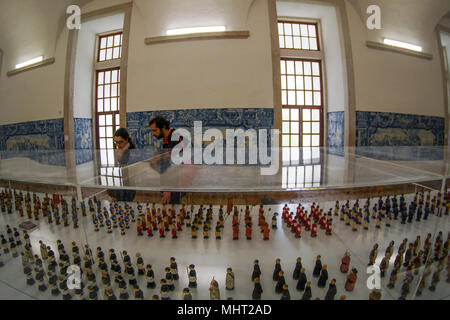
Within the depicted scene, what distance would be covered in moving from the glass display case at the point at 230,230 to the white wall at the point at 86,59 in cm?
323

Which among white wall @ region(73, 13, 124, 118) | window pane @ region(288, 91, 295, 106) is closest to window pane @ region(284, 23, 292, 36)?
window pane @ region(288, 91, 295, 106)

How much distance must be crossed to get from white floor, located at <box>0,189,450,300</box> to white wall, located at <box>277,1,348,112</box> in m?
2.87

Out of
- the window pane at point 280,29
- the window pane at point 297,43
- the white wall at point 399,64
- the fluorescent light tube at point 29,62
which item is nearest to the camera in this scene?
the white wall at point 399,64

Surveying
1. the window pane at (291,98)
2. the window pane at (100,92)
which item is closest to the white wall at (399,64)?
the window pane at (291,98)

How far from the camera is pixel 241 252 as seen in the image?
1.16 meters

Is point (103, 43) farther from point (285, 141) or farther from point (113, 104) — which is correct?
point (285, 141)

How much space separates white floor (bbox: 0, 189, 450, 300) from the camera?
89 centimetres

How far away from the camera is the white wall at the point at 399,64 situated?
3162 mm

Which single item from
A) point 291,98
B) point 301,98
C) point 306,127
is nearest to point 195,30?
point 291,98

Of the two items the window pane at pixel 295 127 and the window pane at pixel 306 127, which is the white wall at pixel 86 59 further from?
the window pane at pixel 306 127

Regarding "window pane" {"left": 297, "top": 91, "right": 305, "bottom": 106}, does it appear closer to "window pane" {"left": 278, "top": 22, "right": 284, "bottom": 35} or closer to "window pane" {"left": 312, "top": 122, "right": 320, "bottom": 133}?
"window pane" {"left": 312, "top": 122, "right": 320, "bottom": 133}

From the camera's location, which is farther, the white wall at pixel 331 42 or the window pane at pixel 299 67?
the window pane at pixel 299 67
